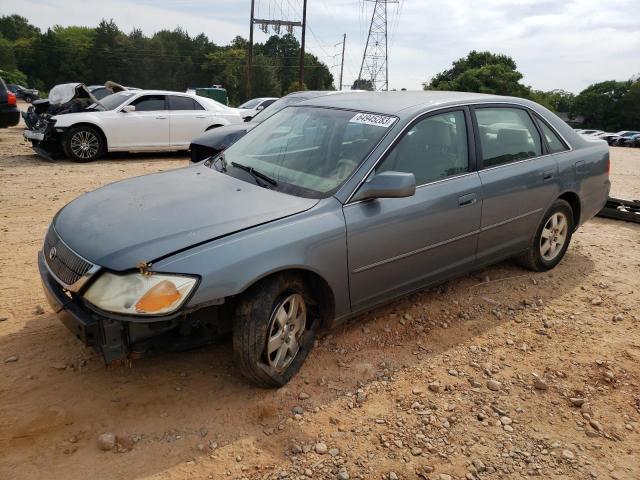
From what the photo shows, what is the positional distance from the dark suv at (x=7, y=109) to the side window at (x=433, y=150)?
11444 millimetres

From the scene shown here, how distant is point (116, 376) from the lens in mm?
3004

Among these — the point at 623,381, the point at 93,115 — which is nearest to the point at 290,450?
the point at 623,381

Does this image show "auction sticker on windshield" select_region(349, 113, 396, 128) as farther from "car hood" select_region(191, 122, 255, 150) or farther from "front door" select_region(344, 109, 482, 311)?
"car hood" select_region(191, 122, 255, 150)

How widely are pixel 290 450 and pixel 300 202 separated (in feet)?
4.44

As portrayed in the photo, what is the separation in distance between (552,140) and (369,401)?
299 cm

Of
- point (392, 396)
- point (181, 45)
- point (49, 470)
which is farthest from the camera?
point (181, 45)

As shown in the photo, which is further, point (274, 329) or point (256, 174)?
point (256, 174)

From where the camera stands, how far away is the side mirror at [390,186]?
298 cm

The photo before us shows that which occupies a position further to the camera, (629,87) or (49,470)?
(629,87)

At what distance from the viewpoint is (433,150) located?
142 inches

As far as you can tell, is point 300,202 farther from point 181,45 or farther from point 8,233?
Result: point 181,45

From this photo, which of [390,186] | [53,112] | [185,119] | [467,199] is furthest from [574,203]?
[53,112]

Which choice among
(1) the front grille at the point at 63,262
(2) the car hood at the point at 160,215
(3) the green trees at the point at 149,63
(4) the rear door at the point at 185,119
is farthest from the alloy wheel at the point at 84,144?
(3) the green trees at the point at 149,63

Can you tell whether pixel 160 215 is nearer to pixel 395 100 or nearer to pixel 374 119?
pixel 374 119
